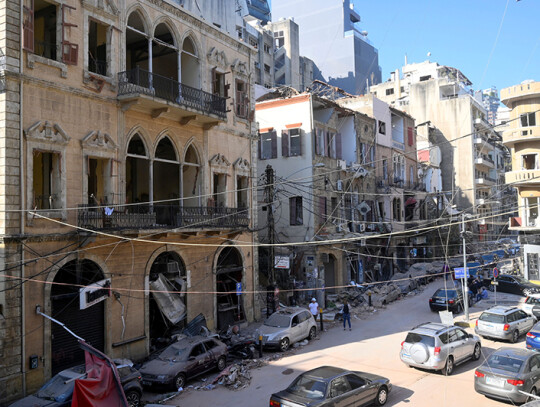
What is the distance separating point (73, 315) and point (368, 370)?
36.6ft

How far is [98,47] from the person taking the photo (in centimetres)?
2005

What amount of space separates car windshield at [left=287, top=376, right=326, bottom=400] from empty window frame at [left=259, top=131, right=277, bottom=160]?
76.6 ft

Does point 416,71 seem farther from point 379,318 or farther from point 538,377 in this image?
→ point 538,377

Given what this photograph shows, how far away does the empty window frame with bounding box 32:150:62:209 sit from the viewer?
1664 centimetres

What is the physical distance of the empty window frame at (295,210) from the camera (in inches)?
1321

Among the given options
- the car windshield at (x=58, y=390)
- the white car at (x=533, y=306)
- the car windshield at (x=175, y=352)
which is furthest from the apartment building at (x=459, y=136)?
the car windshield at (x=58, y=390)

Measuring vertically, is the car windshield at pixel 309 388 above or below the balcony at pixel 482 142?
below

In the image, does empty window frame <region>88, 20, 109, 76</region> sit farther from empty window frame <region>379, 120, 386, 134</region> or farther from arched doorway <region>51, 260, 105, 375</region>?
empty window frame <region>379, 120, 386, 134</region>

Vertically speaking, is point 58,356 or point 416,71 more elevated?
point 416,71

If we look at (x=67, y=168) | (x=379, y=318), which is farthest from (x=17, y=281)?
(x=379, y=318)

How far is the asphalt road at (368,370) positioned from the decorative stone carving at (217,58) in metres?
15.4

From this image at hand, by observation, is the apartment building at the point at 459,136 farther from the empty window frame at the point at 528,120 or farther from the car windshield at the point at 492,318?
the car windshield at the point at 492,318

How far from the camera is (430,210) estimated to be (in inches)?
2094

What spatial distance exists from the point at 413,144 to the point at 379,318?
2758 centimetres
